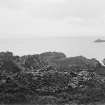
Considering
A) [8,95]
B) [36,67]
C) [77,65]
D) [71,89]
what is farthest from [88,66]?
[8,95]

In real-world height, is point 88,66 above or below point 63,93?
above

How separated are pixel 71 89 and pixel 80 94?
1006mm

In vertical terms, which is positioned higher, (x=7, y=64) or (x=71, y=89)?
(x=7, y=64)

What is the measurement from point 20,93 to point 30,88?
103cm

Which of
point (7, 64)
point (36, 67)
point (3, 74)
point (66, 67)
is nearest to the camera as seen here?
point (3, 74)

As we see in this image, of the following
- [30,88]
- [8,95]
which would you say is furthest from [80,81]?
[8,95]

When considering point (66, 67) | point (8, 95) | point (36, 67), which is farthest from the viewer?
point (66, 67)

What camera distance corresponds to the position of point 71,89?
21734mm

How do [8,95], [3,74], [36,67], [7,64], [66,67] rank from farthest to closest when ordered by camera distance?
[66,67] → [36,67] → [7,64] → [3,74] → [8,95]

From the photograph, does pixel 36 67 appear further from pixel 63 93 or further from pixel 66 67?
pixel 63 93

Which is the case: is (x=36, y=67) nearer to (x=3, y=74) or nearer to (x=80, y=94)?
(x=3, y=74)

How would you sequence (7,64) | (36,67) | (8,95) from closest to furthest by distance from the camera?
1. (8,95)
2. (7,64)
3. (36,67)

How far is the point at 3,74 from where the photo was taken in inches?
886

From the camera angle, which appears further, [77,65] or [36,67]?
[77,65]
